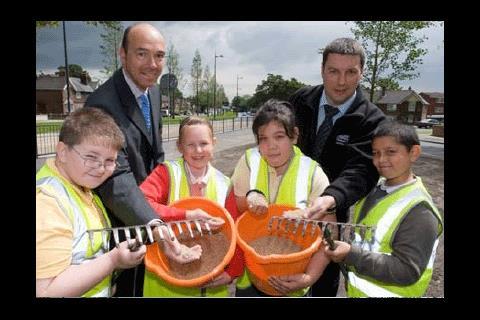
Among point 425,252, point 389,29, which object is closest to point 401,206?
point 425,252

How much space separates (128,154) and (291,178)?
694 millimetres

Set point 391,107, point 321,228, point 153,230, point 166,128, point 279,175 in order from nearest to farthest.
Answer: point 153,230 → point 321,228 → point 279,175 → point 391,107 → point 166,128

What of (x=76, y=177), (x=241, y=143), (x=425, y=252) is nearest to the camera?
(x=76, y=177)

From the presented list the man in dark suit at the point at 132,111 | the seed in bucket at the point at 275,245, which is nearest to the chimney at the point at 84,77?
the man in dark suit at the point at 132,111

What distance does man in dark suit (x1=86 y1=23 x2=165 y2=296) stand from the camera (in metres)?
1.30

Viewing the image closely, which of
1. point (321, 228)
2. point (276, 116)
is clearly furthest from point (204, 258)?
A: point (276, 116)

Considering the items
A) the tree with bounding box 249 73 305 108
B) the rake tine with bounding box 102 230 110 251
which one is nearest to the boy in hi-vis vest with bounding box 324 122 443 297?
the tree with bounding box 249 73 305 108

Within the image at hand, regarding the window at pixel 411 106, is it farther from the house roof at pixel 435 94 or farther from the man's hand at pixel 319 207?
the man's hand at pixel 319 207

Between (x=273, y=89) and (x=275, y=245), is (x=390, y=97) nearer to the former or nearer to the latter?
(x=273, y=89)

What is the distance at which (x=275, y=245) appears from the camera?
144 centimetres

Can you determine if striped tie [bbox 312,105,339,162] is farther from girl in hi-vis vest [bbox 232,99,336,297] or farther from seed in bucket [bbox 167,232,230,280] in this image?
seed in bucket [bbox 167,232,230,280]

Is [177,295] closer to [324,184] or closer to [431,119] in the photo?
[324,184]

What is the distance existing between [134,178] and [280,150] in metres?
0.61
